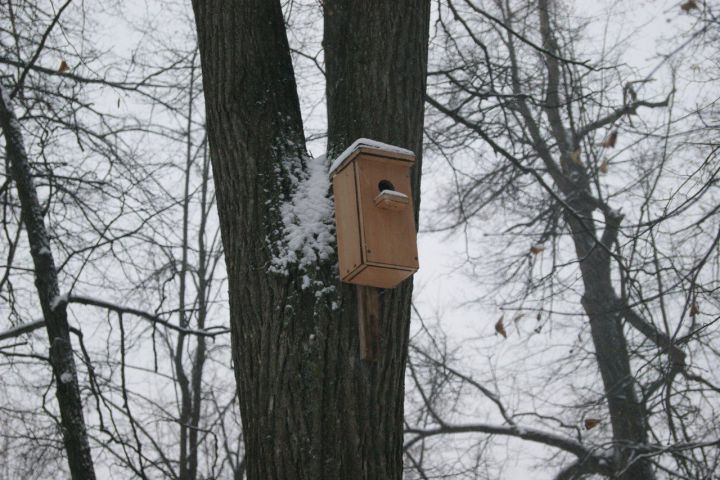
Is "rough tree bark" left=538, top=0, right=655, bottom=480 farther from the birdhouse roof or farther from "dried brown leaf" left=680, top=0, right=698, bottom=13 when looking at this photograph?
the birdhouse roof

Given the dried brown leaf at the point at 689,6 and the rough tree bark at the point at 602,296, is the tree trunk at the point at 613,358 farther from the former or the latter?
the dried brown leaf at the point at 689,6

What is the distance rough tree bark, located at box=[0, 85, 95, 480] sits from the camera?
3.30 meters

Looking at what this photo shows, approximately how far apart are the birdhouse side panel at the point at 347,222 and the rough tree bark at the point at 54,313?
5.57ft

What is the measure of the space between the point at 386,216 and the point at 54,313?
1.94 meters

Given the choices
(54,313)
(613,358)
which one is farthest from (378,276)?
(613,358)

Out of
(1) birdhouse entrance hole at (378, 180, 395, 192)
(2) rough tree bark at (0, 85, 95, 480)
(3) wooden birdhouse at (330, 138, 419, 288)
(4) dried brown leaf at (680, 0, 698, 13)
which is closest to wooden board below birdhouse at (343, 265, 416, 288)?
(3) wooden birdhouse at (330, 138, 419, 288)

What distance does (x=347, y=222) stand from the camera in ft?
7.90

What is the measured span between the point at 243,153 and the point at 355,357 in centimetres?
79

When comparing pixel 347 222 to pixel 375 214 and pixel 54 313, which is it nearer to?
pixel 375 214

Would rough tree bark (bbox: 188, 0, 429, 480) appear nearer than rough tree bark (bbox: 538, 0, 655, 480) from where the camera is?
Yes

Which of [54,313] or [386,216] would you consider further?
[54,313]

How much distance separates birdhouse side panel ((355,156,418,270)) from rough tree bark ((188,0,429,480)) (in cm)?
12

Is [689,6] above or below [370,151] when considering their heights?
above

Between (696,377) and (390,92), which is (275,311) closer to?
(390,92)
